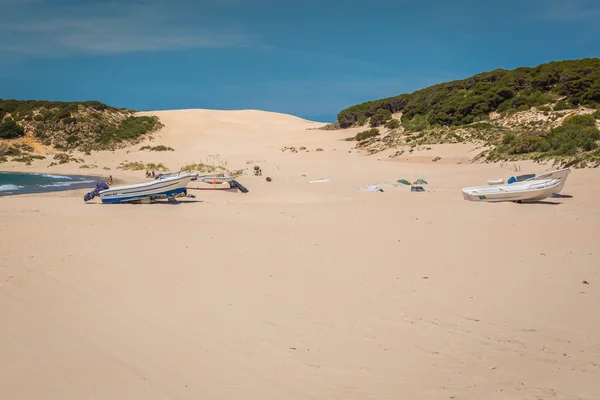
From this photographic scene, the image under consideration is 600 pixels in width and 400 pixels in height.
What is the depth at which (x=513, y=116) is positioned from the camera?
3444 centimetres

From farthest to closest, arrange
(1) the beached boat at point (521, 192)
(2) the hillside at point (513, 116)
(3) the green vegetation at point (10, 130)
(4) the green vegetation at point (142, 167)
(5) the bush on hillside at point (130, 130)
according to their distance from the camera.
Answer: (5) the bush on hillside at point (130, 130)
(3) the green vegetation at point (10, 130)
(4) the green vegetation at point (142, 167)
(2) the hillside at point (513, 116)
(1) the beached boat at point (521, 192)

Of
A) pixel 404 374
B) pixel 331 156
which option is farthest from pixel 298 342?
pixel 331 156

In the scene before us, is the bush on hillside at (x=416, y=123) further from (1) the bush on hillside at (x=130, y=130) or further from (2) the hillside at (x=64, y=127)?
(1) the bush on hillside at (x=130, y=130)

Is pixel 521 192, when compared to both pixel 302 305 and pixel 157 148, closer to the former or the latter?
pixel 302 305

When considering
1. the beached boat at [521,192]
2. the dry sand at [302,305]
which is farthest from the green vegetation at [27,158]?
the beached boat at [521,192]

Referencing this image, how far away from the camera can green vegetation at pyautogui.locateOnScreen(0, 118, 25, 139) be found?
149 feet

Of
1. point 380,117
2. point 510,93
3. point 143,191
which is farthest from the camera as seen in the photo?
point 380,117

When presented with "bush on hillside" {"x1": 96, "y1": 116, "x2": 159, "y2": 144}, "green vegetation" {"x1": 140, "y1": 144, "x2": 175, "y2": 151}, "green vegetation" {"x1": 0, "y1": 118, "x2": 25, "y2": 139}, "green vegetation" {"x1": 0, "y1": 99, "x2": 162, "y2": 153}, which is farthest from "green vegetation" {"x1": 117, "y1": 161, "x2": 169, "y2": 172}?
"green vegetation" {"x1": 0, "y1": 118, "x2": 25, "y2": 139}

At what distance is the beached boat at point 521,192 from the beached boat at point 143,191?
9403 millimetres

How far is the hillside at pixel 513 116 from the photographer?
23500mm

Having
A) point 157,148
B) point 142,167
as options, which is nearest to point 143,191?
point 142,167

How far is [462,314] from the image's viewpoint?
5879mm

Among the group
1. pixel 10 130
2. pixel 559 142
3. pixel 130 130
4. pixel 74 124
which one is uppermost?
pixel 74 124

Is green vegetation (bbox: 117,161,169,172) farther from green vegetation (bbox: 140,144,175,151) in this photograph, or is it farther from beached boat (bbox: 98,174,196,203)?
beached boat (bbox: 98,174,196,203)
